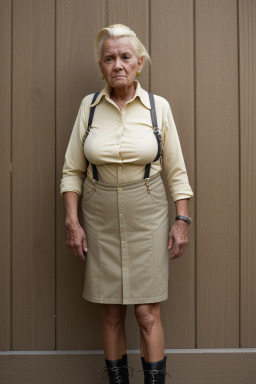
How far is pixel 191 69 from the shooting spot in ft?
8.16

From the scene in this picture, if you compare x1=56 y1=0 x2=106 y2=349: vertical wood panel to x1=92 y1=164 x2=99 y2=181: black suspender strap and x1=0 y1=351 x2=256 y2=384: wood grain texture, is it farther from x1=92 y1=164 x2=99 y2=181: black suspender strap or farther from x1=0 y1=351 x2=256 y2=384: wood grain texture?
x1=92 y1=164 x2=99 y2=181: black suspender strap

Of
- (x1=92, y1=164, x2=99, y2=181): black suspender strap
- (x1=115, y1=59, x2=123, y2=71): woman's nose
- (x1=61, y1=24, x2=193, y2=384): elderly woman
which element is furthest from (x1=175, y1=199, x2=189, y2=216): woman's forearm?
(x1=115, y1=59, x2=123, y2=71): woman's nose

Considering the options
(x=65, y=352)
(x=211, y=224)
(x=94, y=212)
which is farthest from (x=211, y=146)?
(x=65, y=352)

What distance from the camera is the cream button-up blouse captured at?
2086mm

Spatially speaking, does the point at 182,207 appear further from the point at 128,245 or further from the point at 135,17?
the point at 135,17

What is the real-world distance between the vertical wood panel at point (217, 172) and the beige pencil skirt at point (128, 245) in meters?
0.44

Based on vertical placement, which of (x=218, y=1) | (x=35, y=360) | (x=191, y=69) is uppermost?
(x=218, y=1)

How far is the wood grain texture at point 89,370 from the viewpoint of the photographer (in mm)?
2496

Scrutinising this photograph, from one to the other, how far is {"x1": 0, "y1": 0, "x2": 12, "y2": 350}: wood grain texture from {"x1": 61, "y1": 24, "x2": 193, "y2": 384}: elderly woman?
0.45 m

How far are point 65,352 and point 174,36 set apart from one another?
170cm

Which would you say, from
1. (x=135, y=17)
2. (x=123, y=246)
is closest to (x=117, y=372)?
→ (x=123, y=246)

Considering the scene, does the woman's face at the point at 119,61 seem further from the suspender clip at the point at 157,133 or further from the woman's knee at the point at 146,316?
the woman's knee at the point at 146,316

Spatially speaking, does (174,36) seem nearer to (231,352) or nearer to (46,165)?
(46,165)

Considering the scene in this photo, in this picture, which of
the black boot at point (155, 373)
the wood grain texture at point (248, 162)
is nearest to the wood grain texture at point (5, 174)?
the black boot at point (155, 373)
